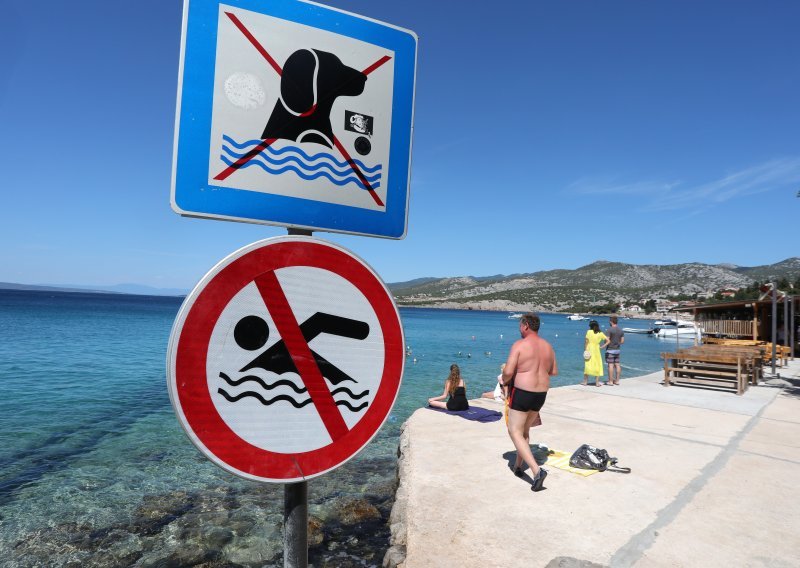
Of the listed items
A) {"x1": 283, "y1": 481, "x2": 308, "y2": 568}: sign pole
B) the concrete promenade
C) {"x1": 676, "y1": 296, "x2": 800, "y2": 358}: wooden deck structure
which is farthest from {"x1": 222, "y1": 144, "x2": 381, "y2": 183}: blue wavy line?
{"x1": 676, "y1": 296, "x2": 800, "y2": 358}: wooden deck structure

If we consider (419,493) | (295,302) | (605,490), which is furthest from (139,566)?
(295,302)

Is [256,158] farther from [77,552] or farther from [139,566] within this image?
[77,552]

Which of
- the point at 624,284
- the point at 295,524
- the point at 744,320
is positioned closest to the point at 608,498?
the point at 295,524

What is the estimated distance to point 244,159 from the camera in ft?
3.94

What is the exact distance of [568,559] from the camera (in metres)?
3.59

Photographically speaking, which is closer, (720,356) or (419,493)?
(419,493)

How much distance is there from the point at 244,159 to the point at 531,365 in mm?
4757

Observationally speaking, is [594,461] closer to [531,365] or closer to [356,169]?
[531,365]

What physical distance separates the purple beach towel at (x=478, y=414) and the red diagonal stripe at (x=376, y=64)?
25.9 ft

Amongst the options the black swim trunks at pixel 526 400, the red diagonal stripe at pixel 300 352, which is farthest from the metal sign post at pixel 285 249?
the black swim trunks at pixel 526 400

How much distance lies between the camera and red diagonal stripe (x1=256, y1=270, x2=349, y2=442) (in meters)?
1.13

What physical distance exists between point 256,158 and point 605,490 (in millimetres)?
5475

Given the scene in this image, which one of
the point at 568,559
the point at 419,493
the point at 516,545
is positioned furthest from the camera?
the point at 419,493

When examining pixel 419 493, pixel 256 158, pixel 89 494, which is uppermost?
pixel 256 158
